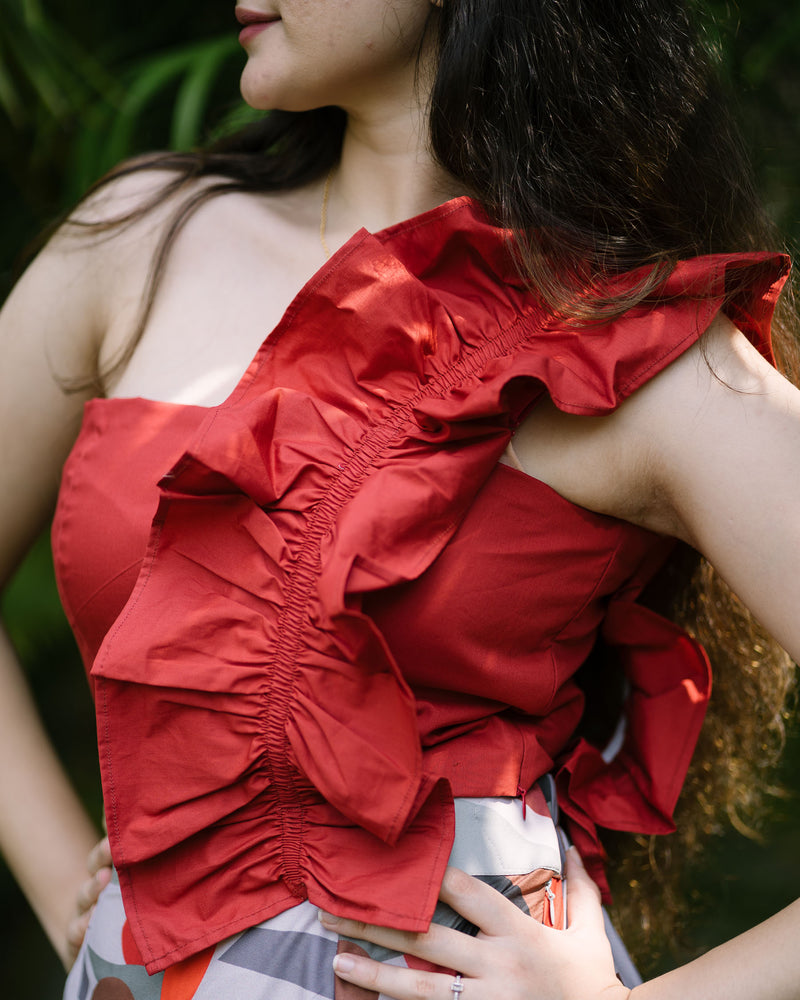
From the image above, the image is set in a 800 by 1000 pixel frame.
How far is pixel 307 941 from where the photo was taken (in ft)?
2.82

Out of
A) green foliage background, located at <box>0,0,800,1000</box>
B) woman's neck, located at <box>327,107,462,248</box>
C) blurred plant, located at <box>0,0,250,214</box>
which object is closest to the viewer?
woman's neck, located at <box>327,107,462,248</box>

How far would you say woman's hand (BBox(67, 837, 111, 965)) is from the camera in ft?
3.47

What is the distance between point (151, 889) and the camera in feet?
2.89

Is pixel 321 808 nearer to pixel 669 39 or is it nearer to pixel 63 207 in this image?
pixel 669 39

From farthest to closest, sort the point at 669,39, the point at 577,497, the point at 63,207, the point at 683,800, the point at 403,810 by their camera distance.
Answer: the point at 63,207 → the point at 683,800 → the point at 669,39 → the point at 577,497 → the point at 403,810

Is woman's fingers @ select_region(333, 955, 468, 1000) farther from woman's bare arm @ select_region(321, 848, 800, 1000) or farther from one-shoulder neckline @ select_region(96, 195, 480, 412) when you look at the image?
one-shoulder neckline @ select_region(96, 195, 480, 412)

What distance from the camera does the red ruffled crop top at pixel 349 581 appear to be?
0.83 meters

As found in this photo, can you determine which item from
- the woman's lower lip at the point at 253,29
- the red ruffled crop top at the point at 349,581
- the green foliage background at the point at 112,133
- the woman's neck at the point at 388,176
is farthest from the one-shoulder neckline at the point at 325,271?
the green foliage background at the point at 112,133

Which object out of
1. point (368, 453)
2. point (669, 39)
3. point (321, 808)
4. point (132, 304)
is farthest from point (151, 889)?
point (669, 39)

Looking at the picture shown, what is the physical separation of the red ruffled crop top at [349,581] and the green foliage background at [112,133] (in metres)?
0.73

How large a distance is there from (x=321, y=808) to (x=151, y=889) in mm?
182

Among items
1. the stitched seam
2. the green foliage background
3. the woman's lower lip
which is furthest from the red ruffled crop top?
the green foliage background

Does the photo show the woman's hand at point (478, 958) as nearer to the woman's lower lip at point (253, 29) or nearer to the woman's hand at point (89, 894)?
the woman's hand at point (89, 894)

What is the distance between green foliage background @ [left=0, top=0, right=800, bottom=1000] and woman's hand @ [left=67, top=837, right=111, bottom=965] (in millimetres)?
674
